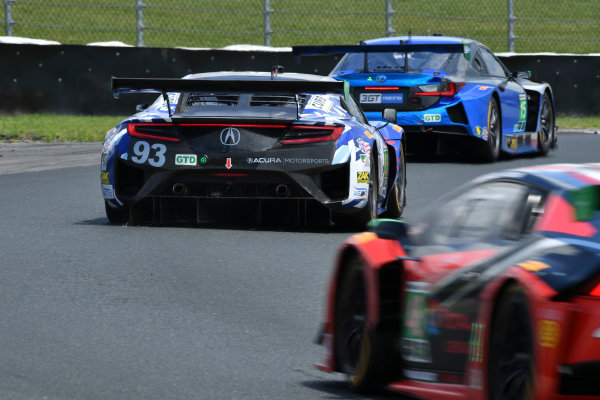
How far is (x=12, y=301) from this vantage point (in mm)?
7309

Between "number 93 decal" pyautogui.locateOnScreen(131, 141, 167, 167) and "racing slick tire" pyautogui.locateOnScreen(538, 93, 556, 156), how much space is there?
8.82 metres

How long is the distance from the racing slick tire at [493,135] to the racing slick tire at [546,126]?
135 centimetres

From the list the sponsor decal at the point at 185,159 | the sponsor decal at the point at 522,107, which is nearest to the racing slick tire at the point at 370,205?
the sponsor decal at the point at 185,159

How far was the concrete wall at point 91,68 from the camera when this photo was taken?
2178 cm

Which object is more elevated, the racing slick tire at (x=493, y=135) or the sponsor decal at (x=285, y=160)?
the sponsor decal at (x=285, y=160)

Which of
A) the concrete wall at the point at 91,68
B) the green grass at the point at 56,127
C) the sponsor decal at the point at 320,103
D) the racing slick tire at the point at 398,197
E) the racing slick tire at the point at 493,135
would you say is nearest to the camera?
the sponsor decal at the point at 320,103

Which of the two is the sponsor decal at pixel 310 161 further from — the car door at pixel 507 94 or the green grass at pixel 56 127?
the green grass at pixel 56 127

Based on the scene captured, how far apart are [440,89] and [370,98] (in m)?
0.82

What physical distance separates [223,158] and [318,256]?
1.22m

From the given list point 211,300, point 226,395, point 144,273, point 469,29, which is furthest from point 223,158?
point 469,29

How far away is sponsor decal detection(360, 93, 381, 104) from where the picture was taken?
1566 cm

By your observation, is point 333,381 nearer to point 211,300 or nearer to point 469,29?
point 211,300

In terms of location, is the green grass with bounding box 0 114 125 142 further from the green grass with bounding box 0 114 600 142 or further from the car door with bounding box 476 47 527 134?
the car door with bounding box 476 47 527 134

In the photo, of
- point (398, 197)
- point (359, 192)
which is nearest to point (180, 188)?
point (359, 192)
